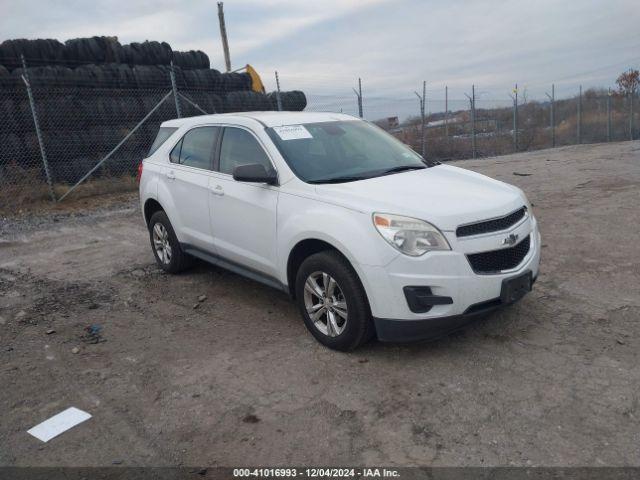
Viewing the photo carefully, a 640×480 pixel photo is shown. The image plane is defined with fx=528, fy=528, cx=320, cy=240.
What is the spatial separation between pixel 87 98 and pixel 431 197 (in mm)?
10830

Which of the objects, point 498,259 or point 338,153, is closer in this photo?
point 498,259

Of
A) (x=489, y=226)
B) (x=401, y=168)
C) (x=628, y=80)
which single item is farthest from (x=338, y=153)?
(x=628, y=80)

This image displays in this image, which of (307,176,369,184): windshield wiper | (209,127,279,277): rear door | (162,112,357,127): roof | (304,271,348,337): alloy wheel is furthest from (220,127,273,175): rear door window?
(304,271,348,337): alloy wheel

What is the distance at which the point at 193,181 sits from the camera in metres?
5.12

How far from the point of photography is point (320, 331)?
3928 mm

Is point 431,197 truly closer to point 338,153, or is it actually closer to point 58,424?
point 338,153

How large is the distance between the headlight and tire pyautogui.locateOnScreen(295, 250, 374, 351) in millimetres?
386

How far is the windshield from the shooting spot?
4195 millimetres

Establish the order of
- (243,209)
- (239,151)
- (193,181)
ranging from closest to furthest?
(243,209), (239,151), (193,181)

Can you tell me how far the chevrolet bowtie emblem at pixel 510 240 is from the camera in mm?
3570

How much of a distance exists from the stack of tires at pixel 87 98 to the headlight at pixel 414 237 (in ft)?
32.8

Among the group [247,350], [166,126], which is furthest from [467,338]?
[166,126]

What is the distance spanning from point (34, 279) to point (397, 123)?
13814 millimetres

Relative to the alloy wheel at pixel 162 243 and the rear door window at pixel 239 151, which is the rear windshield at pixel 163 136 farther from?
the rear door window at pixel 239 151
